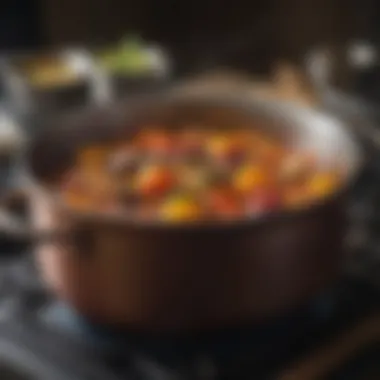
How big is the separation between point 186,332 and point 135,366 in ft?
0.16

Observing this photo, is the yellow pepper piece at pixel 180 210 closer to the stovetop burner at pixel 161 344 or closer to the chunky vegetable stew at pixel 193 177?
the chunky vegetable stew at pixel 193 177

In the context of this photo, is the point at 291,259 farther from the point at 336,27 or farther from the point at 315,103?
the point at 336,27

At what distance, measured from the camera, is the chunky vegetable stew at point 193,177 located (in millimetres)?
810

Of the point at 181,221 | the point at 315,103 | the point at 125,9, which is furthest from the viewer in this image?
the point at 125,9

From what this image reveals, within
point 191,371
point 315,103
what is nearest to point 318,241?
point 191,371

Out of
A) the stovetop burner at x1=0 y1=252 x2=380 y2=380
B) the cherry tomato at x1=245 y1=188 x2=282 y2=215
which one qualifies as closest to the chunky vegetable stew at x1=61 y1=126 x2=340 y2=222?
the cherry tomato at x1=245 y1=188 x2=282 y2=215

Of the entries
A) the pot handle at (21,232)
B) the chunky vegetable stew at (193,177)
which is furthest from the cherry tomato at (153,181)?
the pot handle at (21,232)

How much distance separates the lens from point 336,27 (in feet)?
4.99

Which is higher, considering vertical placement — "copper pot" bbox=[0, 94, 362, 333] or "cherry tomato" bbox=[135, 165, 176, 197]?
"cherry tomato" bbox=[135, 165, 176, 197]

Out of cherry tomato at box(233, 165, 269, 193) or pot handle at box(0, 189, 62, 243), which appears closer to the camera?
pot handle at box(0, 189, 62, 243)

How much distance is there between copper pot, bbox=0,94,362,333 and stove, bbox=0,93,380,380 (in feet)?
0.09

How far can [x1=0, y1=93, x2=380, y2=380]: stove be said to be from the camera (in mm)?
780

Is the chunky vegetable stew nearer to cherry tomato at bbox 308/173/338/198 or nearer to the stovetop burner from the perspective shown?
cherry tomato at bbox 308/173/338/198

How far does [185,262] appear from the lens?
750 millimetres
